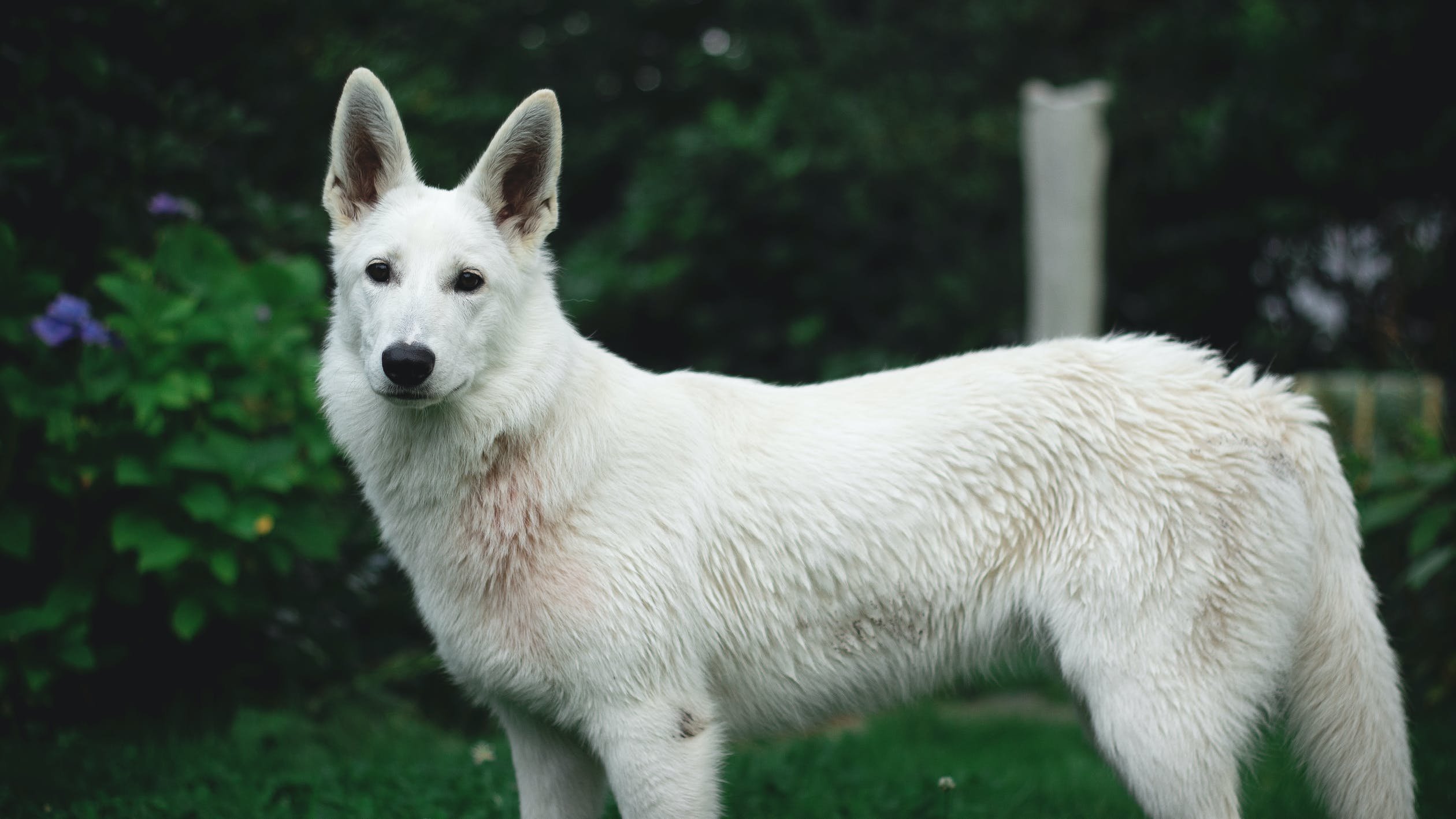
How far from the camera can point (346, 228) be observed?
2.95 m

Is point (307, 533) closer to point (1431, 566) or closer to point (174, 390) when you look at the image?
point (174, 390)

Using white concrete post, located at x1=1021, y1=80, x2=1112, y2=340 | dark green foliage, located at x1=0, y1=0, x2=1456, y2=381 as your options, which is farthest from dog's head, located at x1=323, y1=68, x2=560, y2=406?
white concrete post, located at x1=1021, y1=80, x2=1112, y2=340

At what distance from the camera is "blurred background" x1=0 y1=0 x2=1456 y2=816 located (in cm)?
393

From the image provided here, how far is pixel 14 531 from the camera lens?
3799mm

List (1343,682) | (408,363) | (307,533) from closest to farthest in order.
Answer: (408,363), (1343,682), (307,533)

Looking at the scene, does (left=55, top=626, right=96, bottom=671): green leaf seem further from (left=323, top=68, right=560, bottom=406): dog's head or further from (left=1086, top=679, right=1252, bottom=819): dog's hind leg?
(left=1086, top=679, right=1252, bottom=819): dog's hind leg

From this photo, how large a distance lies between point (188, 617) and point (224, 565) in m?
0.26

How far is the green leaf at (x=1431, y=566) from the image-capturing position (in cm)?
471

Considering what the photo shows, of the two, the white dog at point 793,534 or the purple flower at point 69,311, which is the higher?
the purple flower at point 69,311

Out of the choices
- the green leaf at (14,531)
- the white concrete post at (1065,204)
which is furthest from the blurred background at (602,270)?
the white concrete post at (1065,204)

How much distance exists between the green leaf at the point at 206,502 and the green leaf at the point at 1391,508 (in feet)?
15.6

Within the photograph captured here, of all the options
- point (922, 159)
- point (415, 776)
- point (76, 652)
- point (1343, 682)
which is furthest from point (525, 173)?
point (922, 159)

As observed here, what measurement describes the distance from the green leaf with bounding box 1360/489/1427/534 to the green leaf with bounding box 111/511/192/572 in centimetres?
489

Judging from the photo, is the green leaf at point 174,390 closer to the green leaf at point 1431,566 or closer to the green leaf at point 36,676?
the green leaf at point 36,676
